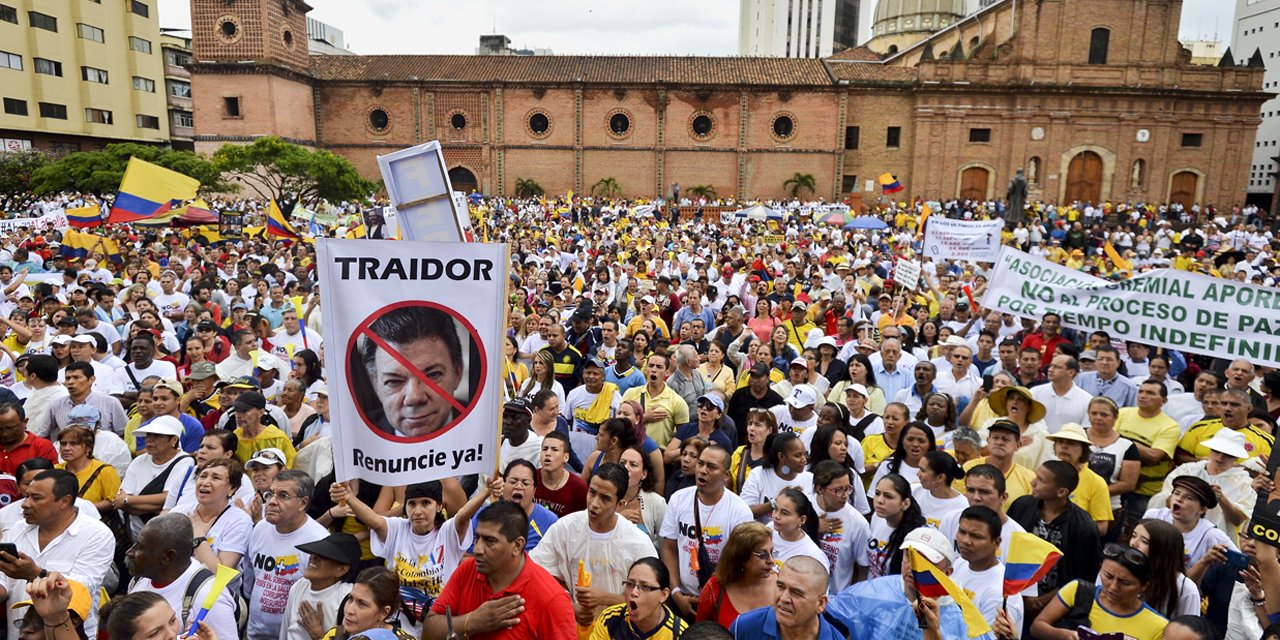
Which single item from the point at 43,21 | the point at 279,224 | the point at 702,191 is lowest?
the point at 279,224

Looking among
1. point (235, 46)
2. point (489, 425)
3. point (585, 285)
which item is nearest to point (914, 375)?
point (489, 425)

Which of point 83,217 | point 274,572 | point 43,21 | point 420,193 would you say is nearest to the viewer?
point 274,572

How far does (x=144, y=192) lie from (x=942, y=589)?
15.6 metres

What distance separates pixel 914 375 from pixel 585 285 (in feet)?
25.3

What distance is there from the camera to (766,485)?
494cm

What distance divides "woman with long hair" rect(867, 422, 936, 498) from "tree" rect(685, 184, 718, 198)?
3965cm

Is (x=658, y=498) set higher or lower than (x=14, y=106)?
lower

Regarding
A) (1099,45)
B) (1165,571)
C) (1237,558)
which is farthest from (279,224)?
(1099,45)

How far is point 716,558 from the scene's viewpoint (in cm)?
438

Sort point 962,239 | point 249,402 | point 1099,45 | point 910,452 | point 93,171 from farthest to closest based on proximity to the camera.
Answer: point 1099,45, point 93,171, point 962,239, point 249,402, point 910,452

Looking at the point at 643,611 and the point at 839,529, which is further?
the point at 839,529

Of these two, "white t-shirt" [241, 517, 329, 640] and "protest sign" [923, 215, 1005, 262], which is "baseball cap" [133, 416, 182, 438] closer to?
"white t-shirt" [241, 517, 329, 640]

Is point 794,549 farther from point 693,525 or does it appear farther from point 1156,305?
point 1156,305

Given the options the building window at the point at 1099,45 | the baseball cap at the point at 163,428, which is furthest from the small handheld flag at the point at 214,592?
the building window at the point at 1099,45
